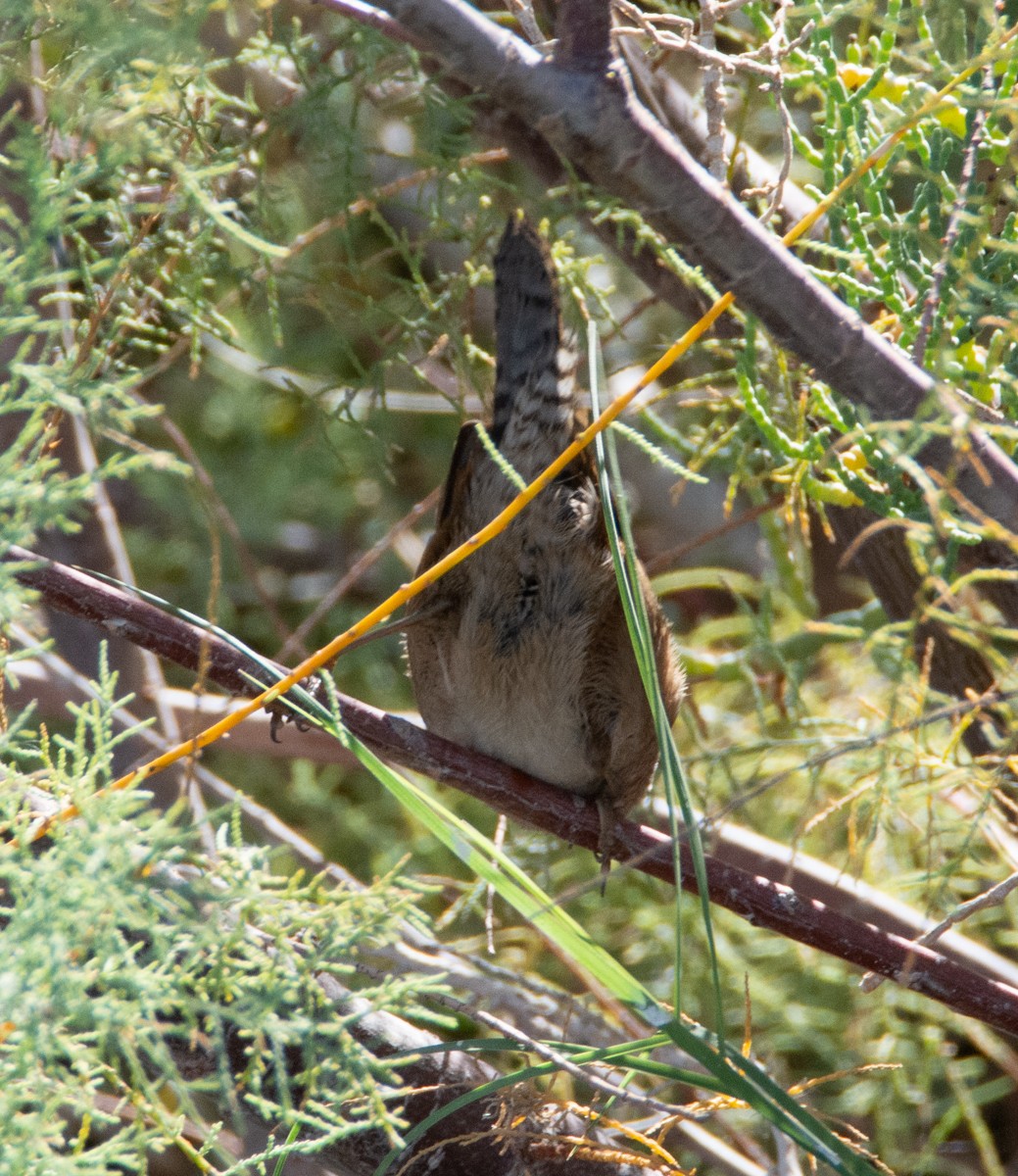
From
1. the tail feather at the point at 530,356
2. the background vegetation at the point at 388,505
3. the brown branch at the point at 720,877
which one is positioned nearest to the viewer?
the background vegetation at the point at 388,505

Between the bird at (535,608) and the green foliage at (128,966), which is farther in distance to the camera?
the bird at (535,608)

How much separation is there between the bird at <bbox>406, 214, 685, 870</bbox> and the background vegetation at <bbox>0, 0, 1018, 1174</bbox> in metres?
0.17

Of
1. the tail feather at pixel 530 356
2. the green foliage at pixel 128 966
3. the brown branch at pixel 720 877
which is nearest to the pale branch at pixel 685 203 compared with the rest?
the tail feather at pixel 530 356

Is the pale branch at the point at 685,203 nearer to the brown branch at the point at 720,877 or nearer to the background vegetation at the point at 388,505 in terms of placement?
the background vegetation at the point at 388,505

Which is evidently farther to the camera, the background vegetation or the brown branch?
the brown branch

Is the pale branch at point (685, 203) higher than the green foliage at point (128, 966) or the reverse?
higher

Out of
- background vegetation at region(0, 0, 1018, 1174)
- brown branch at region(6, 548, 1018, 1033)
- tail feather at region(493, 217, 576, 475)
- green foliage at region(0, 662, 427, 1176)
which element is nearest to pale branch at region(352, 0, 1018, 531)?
background vegetation at region(0, 0, 1018, 1174)

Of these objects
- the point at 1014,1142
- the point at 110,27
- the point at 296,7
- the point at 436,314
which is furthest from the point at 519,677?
the point at 1014,1142

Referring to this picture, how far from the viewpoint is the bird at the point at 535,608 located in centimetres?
193

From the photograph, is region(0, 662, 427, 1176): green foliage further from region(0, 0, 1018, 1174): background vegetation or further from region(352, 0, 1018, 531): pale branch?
region(352, 0, 1018, 531): pale branch

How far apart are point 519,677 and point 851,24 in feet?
7.17

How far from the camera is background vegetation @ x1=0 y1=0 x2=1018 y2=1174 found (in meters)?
1.26

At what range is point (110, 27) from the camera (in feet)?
4.11

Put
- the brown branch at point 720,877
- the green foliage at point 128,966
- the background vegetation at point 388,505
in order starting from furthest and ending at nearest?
the brown branch at point 720,877 < the background vegetation at point 388,505 < the green foliage at point 128,966
